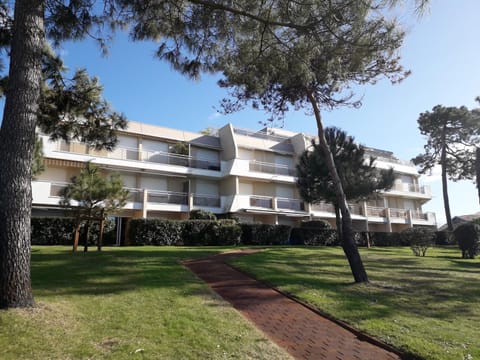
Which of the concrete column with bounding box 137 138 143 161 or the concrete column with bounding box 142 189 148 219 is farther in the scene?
the concrete column with bounding box 137 138 143 161

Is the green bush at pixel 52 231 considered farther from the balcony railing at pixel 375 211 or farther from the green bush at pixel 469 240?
the balcony railing at pixel 375 211

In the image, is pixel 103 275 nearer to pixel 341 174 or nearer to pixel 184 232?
pixel 184 232

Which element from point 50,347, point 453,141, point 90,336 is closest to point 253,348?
point 90,336

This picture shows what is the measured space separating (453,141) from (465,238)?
19.7m

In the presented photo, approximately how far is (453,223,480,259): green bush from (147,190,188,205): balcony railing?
18.7 m

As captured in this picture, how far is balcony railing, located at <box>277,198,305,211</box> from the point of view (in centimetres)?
3234

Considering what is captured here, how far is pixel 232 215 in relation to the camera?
2923cm

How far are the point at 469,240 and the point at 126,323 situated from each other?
64.0 ft

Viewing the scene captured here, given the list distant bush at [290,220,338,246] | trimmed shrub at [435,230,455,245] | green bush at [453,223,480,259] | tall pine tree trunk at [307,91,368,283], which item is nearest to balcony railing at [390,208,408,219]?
trimmed shrub at [435,230,455,245]

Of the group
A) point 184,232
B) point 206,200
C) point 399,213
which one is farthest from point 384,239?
point 184,232

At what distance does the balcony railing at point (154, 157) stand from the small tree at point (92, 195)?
1056 centimetres

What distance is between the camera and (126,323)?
19.4 ft

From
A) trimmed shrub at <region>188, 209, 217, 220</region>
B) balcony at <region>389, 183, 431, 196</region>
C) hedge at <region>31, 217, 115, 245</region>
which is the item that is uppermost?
balcony at <region>389, 183, 431, 196</region>

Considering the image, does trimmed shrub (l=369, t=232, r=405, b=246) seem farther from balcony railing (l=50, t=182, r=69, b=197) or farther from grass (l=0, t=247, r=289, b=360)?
grass (l=0, t=247, r=289, b=360)
